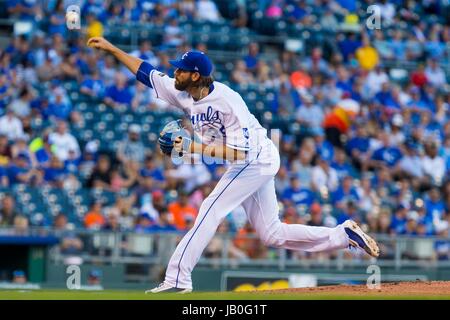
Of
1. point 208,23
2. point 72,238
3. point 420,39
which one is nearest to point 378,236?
point 72,238

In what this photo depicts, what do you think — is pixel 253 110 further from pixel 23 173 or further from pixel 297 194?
pixel 23 173

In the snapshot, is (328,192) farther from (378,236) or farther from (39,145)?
(39,145)

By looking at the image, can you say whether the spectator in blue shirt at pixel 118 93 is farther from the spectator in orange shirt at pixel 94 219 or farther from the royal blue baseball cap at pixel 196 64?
the royal blue baseball cap at pixel 196 64

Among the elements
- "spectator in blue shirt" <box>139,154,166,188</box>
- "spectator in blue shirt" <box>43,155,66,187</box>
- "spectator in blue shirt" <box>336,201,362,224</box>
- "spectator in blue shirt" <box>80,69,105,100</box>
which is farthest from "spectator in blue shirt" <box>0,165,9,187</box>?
"spectator in blue shirt" <box>336,201,362,224</box>

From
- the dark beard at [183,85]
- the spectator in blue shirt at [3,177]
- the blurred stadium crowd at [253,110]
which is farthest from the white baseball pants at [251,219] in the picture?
the spectator in blue shirt at [3,177]

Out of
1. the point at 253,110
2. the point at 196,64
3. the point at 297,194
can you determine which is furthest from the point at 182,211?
the point at 196,64

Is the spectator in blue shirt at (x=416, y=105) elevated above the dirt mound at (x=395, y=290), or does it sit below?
above

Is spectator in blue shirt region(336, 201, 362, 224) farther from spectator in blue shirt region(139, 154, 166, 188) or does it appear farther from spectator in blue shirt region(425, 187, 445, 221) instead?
spectator in blue shirt region(139, 154, 166, 188)

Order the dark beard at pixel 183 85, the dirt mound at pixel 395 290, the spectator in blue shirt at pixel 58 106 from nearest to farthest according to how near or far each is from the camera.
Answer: the dirt mound at pixel 395 290, the dark beard at pixel 183 85, the spectator in blue shirt at pixel 58 106
